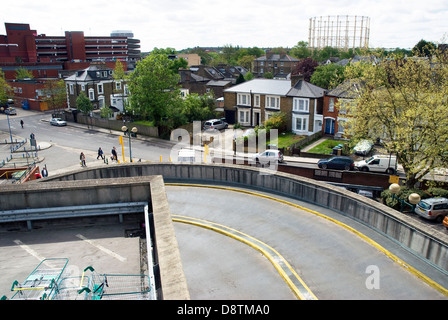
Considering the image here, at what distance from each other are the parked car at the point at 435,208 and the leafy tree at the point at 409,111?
2.28 meters

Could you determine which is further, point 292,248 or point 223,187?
point 223,187

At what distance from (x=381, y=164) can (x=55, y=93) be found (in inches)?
2188

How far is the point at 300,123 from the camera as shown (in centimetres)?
4706

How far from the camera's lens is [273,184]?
17500 mm

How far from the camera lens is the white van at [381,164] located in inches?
1219

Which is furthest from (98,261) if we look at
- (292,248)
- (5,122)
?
(5,122)

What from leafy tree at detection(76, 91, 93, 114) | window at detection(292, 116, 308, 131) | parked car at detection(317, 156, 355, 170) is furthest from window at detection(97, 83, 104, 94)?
parked car at detection(317, 156, 355, 170)

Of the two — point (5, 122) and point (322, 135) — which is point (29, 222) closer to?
point (322, 135)

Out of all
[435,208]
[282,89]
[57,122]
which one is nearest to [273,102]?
[282,89]

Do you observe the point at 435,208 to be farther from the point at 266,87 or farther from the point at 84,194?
the point at 266,87

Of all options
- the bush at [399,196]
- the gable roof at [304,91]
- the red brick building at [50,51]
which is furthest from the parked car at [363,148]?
the red brick building at [50,51]

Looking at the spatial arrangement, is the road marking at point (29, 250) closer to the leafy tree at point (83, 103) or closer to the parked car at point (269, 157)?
the parked car at point (269, 157)

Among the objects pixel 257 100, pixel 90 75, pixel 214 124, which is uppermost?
pixel 90 75
